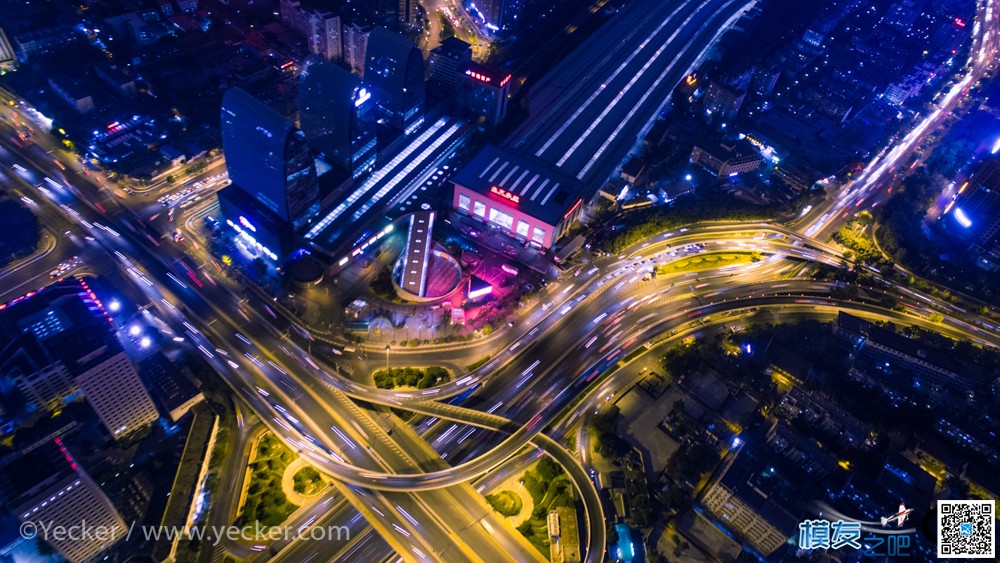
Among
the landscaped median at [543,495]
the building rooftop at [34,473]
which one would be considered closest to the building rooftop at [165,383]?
the building rooftop at [34,473]

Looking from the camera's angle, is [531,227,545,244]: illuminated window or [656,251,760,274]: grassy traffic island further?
[656,251,760,274]: grassy traffic island

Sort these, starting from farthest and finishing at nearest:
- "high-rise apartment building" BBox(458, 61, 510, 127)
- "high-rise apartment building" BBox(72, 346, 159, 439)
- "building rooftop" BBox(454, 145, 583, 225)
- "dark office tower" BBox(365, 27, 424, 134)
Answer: "high-rise apartment building" BBox(458, 61, 510, 127) < "dark office tower" BBox(365, 27, 424, 134) < "building rooftop" BBox(454, 145, 583, 225) < "high-rise apartment building" BBox(72, 346, 159, 439)

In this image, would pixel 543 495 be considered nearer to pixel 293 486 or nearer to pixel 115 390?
pixel 293 486

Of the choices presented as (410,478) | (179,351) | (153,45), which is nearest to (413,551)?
(410,478)

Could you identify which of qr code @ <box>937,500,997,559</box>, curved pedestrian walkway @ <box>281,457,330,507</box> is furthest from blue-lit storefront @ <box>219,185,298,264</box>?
qr code @ <box>937,500,997,559</box>

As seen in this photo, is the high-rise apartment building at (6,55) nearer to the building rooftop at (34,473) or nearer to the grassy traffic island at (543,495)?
the building rooftop at (34,473)

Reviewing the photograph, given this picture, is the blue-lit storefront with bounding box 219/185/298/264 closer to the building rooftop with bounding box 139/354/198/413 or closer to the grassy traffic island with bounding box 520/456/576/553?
the building rooftop with bounding box 139/354/198/413
